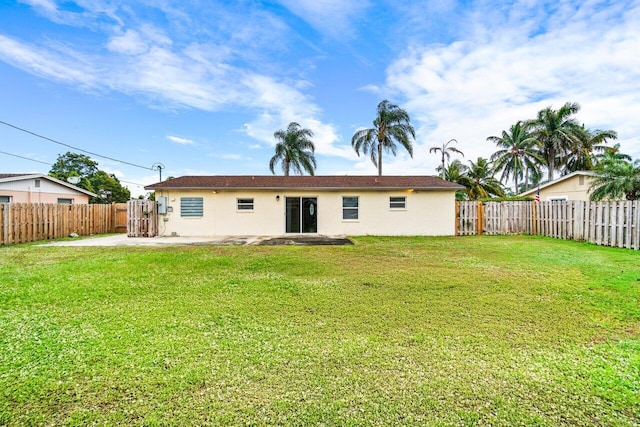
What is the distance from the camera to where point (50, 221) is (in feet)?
45.0

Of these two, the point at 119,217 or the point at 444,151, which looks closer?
the point at 119,217

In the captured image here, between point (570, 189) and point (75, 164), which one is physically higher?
point (75, 164)

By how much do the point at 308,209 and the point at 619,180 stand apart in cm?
1248

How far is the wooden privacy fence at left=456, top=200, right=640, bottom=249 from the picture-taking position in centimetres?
984

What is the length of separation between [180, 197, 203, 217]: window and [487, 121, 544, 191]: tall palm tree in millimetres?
32002

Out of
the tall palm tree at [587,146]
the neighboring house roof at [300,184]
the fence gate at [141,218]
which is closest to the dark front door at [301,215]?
the neighboring house roof at [300,184]

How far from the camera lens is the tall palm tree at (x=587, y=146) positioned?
31.3 meters

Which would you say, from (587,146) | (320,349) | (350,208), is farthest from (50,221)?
(587,146)

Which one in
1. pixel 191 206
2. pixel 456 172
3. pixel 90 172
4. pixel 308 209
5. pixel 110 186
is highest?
pixel 90 172

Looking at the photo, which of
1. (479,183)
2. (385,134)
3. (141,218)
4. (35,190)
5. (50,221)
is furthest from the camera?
(479,183)

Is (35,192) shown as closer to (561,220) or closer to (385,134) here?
(385,134)

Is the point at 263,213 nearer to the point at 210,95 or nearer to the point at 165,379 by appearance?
the point at 210,95

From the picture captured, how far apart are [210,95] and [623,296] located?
1985 cm

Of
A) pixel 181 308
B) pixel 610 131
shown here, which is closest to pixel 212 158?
pixel 181 308
